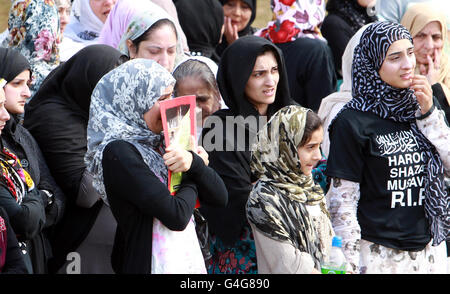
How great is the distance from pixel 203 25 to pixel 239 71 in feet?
5.83

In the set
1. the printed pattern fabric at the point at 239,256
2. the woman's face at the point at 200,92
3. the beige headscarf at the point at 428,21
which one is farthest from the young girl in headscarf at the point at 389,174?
the beige headscarf at the point at 428,21

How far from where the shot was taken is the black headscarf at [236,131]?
177 inches

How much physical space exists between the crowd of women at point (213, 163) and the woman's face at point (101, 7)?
0.96m

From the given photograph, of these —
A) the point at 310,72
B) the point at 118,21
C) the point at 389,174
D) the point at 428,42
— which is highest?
the point at 118,21

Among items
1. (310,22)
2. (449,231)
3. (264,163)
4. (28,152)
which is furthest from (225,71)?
(310,22)

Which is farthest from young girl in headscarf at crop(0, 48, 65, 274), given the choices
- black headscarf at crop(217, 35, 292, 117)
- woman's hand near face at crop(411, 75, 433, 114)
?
woman's hand near face at crop(411, 75, 433, 114)

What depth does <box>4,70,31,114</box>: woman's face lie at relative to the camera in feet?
14.8

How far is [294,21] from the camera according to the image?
22.4ft

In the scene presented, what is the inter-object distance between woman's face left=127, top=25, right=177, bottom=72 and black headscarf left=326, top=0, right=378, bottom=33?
7.77 feet

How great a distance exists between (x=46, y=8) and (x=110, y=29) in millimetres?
452

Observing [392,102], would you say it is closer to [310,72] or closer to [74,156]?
[74,156]

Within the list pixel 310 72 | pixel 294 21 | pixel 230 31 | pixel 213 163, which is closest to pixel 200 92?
pixel 213 163

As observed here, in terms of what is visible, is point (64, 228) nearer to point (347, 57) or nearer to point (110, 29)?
point (110, 29)

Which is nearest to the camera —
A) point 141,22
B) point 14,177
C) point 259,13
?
point 14,177
